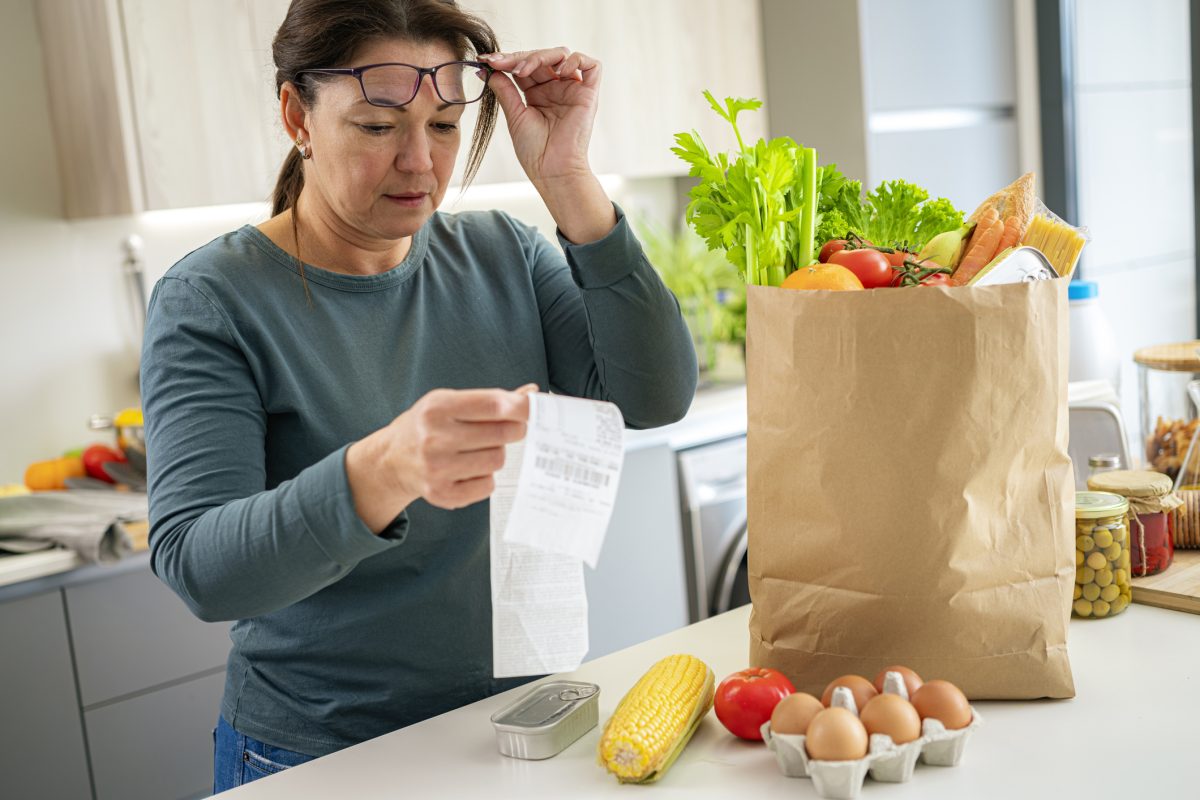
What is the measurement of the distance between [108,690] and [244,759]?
1.08 meters

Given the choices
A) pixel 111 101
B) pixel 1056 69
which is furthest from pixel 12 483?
pixel 1056 69

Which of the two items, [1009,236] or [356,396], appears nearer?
[1009,236]

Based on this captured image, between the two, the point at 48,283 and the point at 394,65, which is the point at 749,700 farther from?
the point at 48,283

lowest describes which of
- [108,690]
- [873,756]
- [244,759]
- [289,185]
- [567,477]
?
[108,690]

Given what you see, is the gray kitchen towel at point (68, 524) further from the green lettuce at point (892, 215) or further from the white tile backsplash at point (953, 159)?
the white tile backsplash at point (953, 159)

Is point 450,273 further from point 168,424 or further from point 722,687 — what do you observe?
point 722,687

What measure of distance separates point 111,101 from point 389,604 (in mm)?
1562

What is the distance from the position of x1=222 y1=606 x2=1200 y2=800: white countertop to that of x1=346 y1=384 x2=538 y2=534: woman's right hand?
25 cm

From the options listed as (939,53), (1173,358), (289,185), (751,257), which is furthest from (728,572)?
(751,257)

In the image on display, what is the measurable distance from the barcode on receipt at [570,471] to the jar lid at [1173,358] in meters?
1.04

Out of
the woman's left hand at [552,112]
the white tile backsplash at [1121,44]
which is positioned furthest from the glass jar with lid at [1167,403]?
the white tile backsplash at [1121,44]

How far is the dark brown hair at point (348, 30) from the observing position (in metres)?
1.19

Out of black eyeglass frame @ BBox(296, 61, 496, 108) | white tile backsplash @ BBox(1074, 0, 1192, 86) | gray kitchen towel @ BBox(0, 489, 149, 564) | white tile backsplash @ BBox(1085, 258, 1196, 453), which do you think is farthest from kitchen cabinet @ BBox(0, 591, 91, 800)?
white tile backsplash @ BBox(1074, 0, 1192, 86)

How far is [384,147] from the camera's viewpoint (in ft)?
3.98
